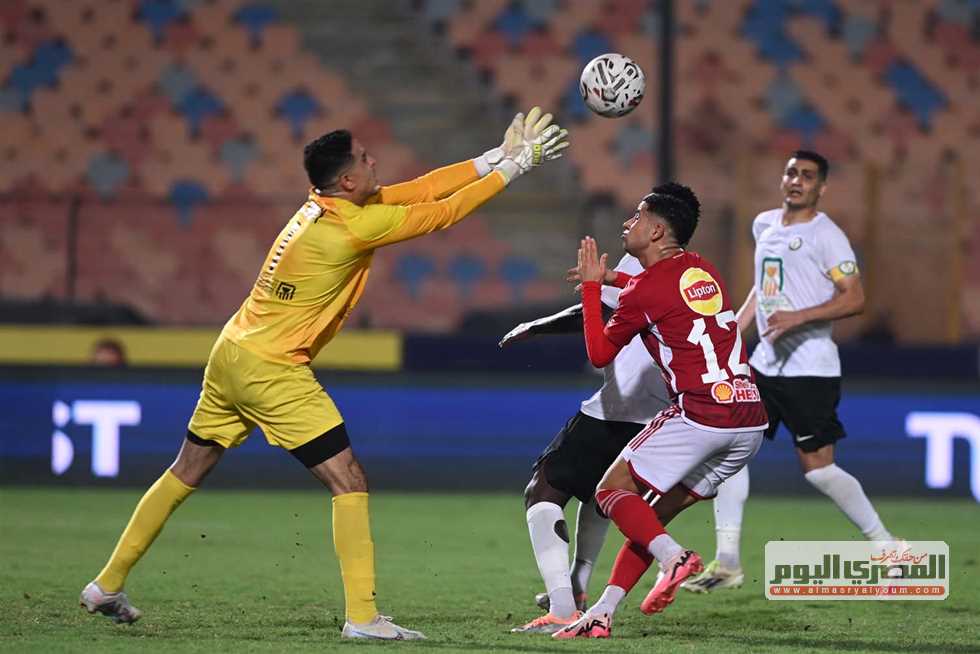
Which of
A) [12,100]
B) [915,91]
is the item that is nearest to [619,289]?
[915,91]

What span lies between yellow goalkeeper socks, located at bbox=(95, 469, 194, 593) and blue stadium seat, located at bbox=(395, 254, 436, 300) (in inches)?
335

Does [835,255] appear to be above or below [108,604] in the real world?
above

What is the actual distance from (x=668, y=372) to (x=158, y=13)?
13.8m

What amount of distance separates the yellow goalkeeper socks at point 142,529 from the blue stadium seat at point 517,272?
8.34 m

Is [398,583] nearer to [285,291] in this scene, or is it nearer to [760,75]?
[285,291]

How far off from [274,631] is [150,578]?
5.70 ft

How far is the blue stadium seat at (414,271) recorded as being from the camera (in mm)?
15008

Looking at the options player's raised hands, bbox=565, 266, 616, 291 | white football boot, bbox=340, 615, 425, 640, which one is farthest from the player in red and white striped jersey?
white football boot, bbox=340, 615, 425, 640

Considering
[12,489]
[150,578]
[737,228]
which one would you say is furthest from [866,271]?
[150,578]

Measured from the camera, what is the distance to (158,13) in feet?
61.2

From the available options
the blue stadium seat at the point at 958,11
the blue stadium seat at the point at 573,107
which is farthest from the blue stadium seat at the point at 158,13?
the blue stadium seat at the point at 958,11

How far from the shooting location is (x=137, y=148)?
1792 cm

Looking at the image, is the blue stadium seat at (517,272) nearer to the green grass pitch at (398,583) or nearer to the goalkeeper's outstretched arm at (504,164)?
the green grass pitch at (398,583)

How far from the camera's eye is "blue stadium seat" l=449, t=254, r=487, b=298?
14.8 metres
